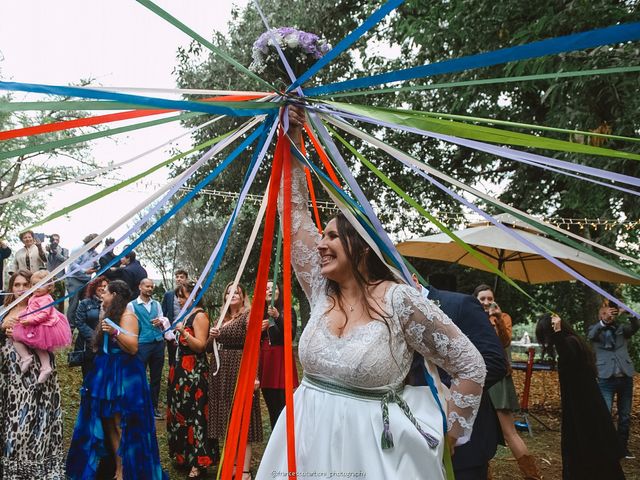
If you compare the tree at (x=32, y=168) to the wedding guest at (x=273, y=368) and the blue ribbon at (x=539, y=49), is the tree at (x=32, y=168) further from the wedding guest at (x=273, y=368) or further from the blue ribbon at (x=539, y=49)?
the blue ribbon at (x=539, y=49)

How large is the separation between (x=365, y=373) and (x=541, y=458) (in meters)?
5.74

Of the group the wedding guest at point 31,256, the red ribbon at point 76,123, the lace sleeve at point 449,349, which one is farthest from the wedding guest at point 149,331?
the lace sleeve at point 449,349

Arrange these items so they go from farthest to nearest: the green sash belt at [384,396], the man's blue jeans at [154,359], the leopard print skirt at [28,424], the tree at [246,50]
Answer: the tree at [246,50]
the man's blue jeans at [154,359]
the leopard print skirt at [28,424]
the green sash belt at [384,396]

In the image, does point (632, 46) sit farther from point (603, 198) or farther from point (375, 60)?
point (375, 60)

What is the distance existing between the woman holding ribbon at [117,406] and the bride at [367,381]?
3.04 meters

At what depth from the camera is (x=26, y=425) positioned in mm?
4961

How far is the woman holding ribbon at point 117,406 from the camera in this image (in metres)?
5.04

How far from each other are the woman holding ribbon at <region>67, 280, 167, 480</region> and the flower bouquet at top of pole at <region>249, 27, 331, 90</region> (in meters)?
3.07

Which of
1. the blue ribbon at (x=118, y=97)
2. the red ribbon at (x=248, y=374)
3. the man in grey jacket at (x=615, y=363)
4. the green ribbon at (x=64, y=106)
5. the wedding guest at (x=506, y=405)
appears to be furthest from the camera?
the man in grey jacket at (x=615, y=363)

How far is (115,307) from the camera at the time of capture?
16.9 feet

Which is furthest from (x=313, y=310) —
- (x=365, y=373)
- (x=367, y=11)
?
(x=367, y=11)

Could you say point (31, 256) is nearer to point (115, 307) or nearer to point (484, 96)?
point (115, 307)

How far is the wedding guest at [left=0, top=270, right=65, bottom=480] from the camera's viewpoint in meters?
4.92

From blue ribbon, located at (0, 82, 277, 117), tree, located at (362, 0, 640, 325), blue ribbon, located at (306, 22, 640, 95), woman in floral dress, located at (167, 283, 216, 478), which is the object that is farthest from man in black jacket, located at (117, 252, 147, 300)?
blue ribbon, located at (306, 22, 640, 95)
